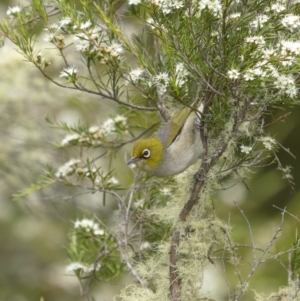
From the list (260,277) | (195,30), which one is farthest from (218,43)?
(260,277)

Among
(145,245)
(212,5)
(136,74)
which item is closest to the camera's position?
(212,5)

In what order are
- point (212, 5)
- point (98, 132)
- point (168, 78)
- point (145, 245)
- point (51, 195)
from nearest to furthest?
point (212, 5)
point (168, 78)
point (145, 245)
point (98, 132)
point (51, 195)

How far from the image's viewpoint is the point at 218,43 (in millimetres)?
1929

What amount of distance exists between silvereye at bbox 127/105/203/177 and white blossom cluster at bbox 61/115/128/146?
0.22 metres

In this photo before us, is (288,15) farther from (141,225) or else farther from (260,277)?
(260,277)

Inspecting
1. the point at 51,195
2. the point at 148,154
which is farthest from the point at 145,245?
the point at 51,195

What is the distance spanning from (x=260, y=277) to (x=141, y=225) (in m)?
1.34

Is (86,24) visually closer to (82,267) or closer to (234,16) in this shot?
(234,16)

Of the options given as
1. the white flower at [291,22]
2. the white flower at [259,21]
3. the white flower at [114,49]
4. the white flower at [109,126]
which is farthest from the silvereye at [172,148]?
the white flower at [291,22]

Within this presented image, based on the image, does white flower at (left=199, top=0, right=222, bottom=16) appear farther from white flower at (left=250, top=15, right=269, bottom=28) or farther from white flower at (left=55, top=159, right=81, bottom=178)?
white flower at (left=55, top=159, right=81, bottom=178)

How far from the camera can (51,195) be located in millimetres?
4293

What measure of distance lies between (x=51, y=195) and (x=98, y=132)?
1.50 meters

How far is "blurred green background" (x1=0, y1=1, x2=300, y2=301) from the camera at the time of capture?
3896 mm

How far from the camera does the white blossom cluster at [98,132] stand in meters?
2.89
